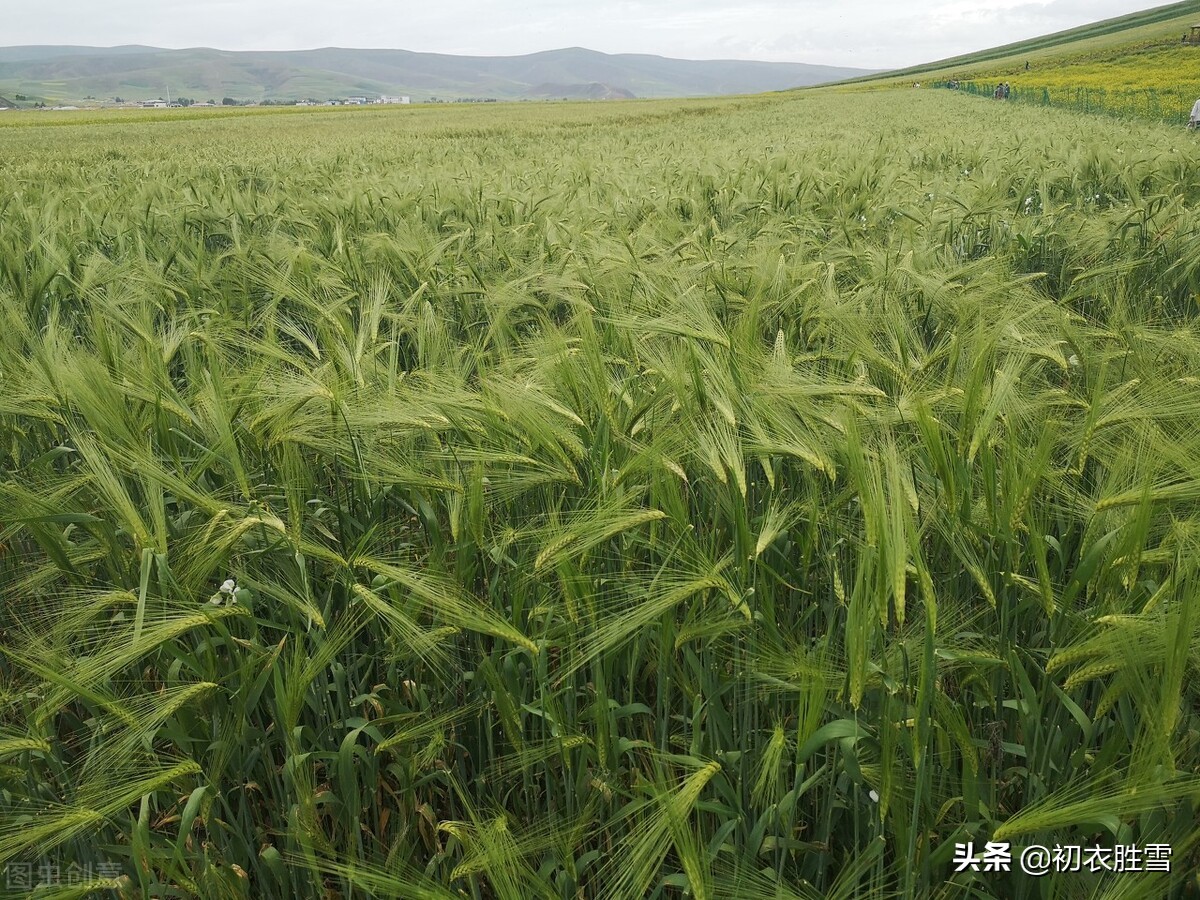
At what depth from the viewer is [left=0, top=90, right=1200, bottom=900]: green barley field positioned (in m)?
1.14

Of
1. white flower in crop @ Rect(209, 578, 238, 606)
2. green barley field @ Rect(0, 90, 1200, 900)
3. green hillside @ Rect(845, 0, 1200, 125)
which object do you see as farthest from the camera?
green hillside @ Rect(845, 0, 1200, 125)

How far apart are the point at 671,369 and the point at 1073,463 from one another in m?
0.86

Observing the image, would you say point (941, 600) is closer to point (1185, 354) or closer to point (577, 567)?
point (577, 567)

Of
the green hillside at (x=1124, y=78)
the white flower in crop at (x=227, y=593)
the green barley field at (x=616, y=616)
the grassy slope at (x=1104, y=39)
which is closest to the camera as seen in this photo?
the green barley field at (x=616, y=616)

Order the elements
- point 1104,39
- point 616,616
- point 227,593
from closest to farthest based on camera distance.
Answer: point 616,616 < point 227,593 < point 1104,39

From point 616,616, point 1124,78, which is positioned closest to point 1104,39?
point 1124,78

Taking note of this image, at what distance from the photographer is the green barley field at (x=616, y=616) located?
1.14 m

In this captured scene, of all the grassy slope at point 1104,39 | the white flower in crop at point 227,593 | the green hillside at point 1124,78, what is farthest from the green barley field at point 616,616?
the grassy slope at point 1104,39

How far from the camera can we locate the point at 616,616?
4.08 ft

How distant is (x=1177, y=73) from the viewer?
123 ft

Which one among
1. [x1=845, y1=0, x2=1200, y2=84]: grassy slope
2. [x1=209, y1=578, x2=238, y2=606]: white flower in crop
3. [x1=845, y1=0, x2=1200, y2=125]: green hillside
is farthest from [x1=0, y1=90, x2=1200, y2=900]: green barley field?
[x1=845, y1=0, x2=1200, y2=84]: grassy slope

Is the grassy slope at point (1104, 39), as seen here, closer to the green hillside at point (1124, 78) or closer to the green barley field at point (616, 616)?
the green hillside at point (1124, 78)

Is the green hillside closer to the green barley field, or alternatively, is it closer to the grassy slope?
the grassy slope

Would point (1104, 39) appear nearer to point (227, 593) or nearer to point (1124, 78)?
point (1124, 78)
